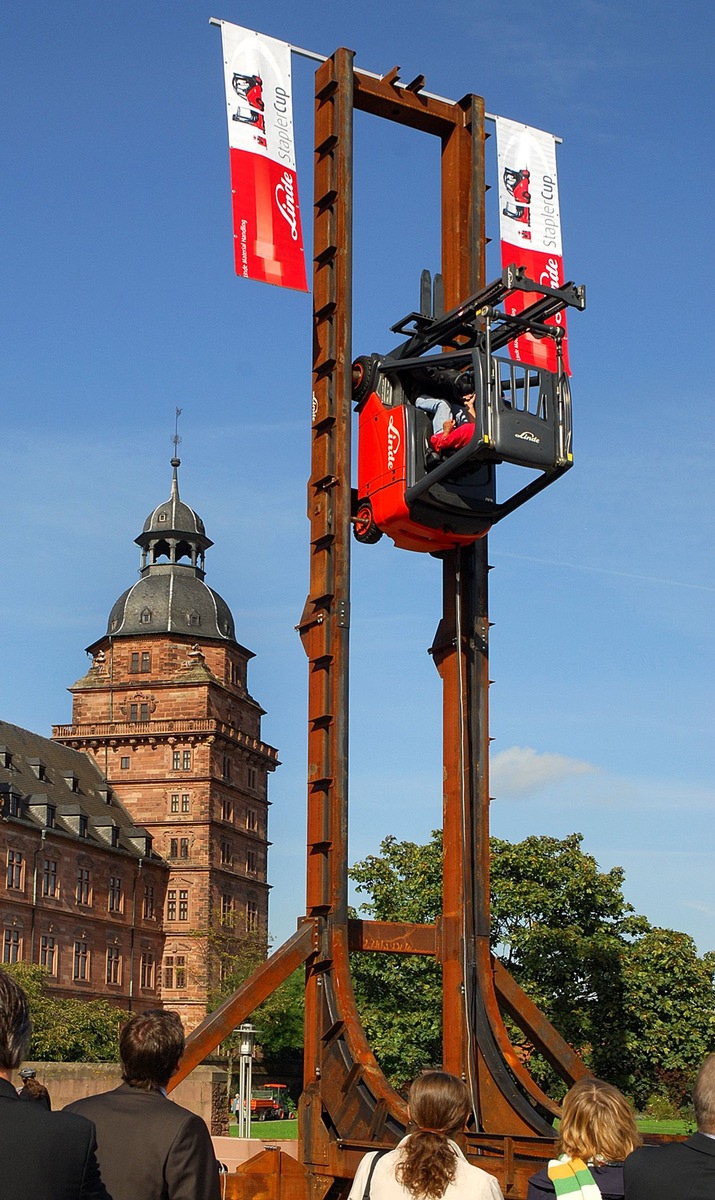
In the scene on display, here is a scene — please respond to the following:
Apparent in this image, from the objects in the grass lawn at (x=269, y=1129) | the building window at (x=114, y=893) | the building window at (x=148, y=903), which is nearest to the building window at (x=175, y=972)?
the building window at (x=148, y=903)

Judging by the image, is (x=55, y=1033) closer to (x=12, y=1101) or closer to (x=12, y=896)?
(x=12, y=896)

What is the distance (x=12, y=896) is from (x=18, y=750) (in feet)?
27.6

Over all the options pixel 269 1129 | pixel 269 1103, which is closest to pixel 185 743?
pixel 269 1103

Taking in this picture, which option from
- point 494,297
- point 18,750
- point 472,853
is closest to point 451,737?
point 472,853

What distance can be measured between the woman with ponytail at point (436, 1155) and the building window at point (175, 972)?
66.8m

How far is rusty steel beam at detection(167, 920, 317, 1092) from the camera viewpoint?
10938 millimetres

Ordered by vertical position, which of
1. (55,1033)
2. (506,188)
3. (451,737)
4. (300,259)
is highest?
(506,188)

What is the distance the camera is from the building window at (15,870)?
2346 inches

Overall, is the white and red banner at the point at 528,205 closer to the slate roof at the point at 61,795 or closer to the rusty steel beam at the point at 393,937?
the rusty steel beam at the point at 393,937

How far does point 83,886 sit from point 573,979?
34760 millimetres

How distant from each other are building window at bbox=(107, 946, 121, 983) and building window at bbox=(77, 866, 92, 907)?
2.52 m

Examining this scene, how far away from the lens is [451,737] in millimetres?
12312

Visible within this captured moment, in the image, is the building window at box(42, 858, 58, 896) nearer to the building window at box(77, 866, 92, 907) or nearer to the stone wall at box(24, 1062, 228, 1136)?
the building window at box(77, 866, 92, 907)

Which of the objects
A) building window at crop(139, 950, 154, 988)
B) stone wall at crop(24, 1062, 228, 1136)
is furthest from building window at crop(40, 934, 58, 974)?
stone wall at crop(24, 1062, 228, 1136)
